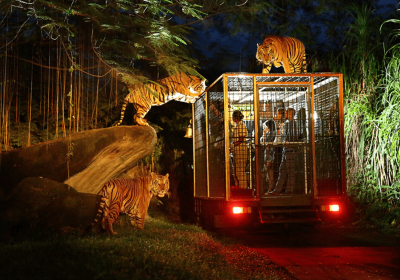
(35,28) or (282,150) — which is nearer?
(282,150)

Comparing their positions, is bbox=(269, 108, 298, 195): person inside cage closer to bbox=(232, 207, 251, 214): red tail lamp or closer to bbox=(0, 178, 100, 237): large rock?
bbox=(232, 207, 251, 214): red tail lamp

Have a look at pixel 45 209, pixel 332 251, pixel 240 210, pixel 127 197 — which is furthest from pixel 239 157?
pixel 45 209

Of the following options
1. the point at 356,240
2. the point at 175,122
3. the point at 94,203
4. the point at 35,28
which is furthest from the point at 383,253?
the point at 175,122

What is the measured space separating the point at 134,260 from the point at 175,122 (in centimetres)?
1061

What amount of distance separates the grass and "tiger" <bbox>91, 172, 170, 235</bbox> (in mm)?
351

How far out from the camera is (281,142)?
7434mm

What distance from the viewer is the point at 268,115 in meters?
7.64

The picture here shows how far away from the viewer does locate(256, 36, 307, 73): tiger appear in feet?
27.6

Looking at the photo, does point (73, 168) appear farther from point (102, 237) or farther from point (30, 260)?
point (30, 260)

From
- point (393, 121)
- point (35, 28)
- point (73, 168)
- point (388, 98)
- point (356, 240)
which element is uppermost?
point (35, 28)

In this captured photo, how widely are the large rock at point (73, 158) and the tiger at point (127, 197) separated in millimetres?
1016

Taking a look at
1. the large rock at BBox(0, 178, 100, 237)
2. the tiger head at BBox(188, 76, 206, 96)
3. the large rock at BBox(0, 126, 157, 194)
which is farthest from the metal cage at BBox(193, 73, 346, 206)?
the large rock at BBox(0, 178, 100, 237)

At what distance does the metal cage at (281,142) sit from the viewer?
707 centimetres

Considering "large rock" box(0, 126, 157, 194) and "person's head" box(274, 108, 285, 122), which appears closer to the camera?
"person's head" box(274, 108, 285, 122)
